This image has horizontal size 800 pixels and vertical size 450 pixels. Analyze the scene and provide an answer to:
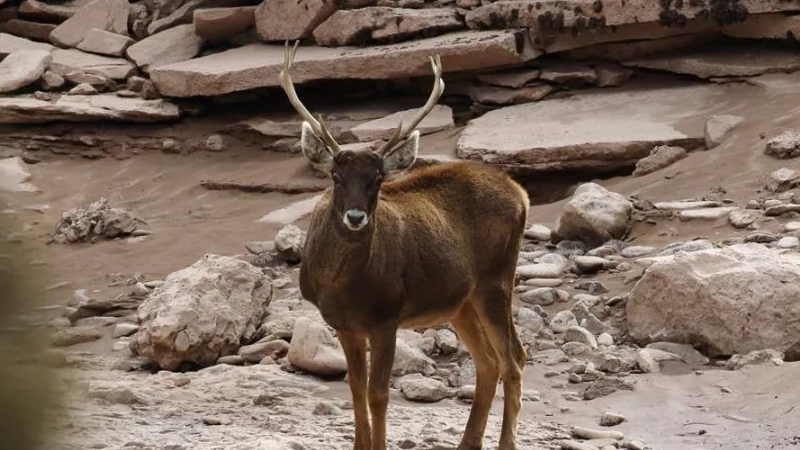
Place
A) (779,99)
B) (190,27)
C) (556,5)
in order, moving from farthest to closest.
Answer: (190,27)
(556,5)
(779,99)

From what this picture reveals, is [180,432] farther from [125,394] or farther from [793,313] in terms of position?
[793,313]

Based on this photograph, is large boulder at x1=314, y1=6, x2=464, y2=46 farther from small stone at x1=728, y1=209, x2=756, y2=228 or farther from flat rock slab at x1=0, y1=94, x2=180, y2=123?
small stone at x1=728, y1=209, x2=756, y2=228

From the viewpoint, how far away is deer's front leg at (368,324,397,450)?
6035 millimetres

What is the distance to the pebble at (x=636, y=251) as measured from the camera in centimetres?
1076

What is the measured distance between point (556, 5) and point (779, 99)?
300 cm

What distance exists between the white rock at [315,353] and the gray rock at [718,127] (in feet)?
21.1

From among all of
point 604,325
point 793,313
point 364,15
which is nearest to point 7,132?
point 364,15

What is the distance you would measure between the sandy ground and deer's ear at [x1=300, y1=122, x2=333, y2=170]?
4.43ft

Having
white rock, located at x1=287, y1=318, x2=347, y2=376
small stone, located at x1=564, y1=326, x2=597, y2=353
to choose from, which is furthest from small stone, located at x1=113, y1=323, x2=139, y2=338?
small stone, located at x1=564, y1=326, x2=597, y2=353

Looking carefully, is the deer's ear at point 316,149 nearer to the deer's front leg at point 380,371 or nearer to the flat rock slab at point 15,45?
the deer's front leg at point 380,371

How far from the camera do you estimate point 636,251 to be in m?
10.8

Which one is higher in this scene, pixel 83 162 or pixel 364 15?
pixel 364 15

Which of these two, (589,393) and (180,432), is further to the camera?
(589,393)

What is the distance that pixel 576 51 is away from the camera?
52.1ft
